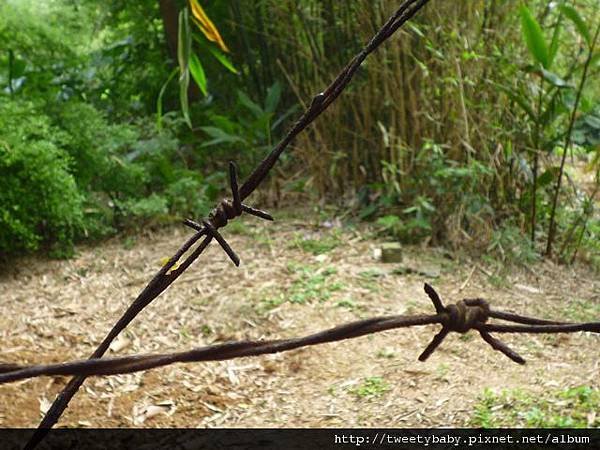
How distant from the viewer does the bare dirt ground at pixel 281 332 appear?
5.58 feet

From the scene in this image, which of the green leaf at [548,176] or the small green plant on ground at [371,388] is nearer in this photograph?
the small green plant on ground at [371,388]

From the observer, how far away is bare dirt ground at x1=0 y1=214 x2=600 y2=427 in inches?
67.0

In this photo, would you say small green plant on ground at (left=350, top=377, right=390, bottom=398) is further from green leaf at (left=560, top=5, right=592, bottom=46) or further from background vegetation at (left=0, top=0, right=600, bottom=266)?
green leaf at (left=560, top=5, right=592, bottom=46)

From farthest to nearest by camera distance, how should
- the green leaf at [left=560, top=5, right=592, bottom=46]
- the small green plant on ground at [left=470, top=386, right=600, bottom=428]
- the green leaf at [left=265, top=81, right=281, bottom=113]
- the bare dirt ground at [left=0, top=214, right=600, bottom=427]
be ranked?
the green leaf at [left=265, top=81, right=281, bottom=113] → the green leaf at [left=560, top=5, right=592, bottom=46] → the bare dirt ground at [left=0, top=214, right=600, bottom=427] → the small green plant on ground at [left=470, top=386, right=600, bottom=428]

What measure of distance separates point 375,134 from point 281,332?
4.51ft

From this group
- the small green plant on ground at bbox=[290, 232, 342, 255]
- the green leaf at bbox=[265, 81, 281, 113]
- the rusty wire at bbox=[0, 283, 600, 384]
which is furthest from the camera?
the green leaf at bbox=[265, 81, 281, 113]

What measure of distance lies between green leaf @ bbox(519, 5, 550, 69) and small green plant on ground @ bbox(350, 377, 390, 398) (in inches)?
62.9

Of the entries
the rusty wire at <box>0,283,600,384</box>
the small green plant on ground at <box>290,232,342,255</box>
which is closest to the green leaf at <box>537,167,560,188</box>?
the small green plant on ground at <box>290,232,342,255</box>

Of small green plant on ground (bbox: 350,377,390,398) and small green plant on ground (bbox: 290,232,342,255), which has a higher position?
small green plant on ground (bbox: 290,232,342,255)

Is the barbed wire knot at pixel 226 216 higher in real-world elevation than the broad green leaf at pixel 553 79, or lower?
lower

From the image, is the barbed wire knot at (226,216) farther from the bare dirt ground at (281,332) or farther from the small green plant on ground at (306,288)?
the small green plant on ground at (306,288)

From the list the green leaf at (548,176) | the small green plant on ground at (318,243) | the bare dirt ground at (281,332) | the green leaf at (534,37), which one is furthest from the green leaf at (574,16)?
the small green plant on ground at (318,243)

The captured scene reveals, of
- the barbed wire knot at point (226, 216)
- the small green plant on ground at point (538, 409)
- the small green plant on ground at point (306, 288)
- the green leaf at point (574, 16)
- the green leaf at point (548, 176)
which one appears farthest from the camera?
the green leaf at point (548, 176)

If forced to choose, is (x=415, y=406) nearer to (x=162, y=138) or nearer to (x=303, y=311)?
(x=303, y=311)
